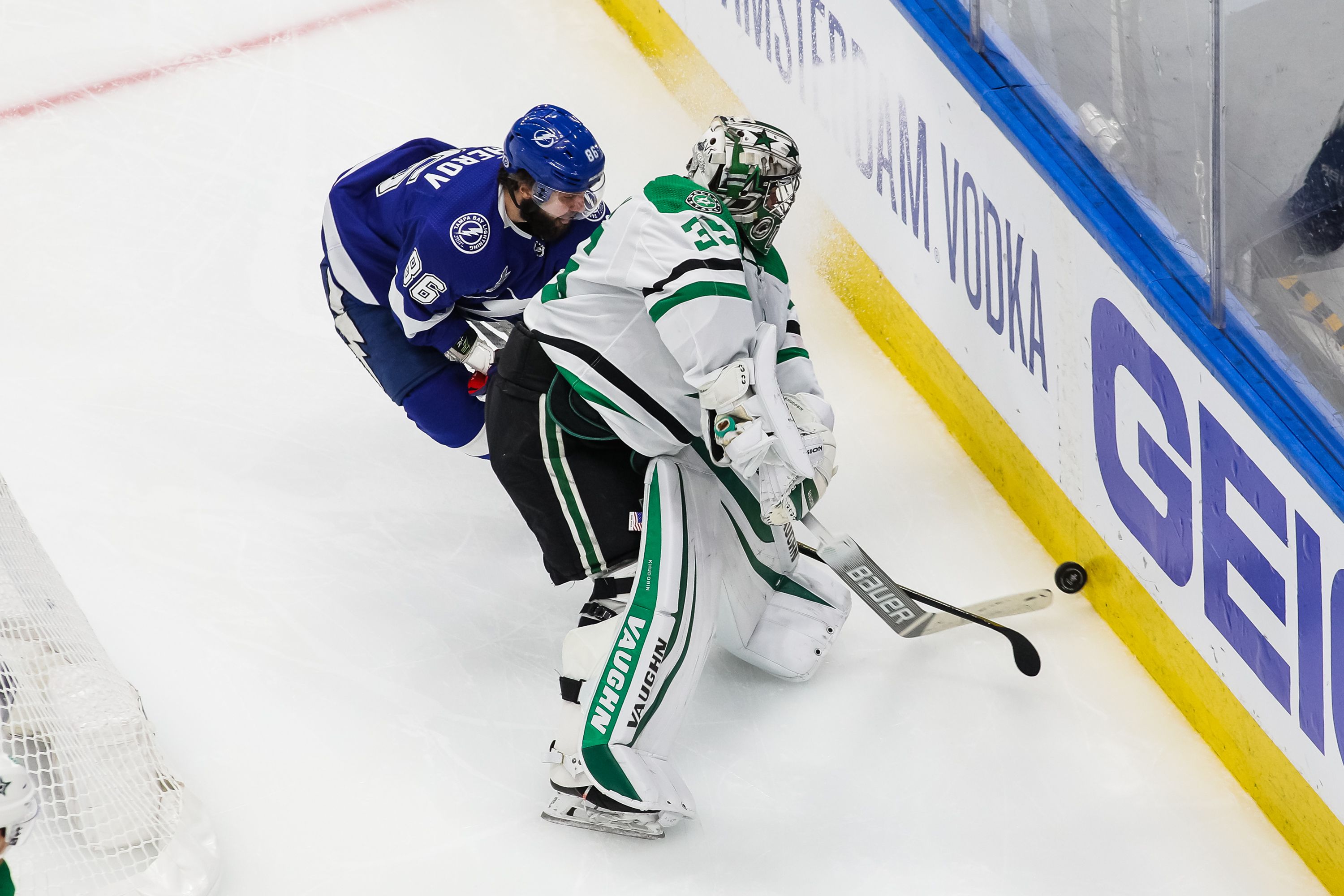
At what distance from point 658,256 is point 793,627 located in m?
0.90

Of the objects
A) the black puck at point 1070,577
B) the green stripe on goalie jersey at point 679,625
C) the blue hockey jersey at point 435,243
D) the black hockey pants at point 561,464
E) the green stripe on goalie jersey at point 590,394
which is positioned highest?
the blue hockey jersey at point 435,243

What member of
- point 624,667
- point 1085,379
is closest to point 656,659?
point 624,667

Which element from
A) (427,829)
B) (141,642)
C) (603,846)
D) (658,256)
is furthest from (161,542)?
(658,256)

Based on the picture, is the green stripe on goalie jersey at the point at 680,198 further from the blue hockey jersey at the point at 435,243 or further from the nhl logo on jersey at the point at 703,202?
the blue hockey jersey at the point at 435,243

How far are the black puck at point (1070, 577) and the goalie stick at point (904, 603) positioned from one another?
0.09 metres

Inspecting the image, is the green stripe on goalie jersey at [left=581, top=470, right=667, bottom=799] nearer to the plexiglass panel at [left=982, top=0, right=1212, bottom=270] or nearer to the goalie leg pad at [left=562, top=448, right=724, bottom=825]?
the goalie leg pad at [left=562, top=448, right=724, bottom=825]

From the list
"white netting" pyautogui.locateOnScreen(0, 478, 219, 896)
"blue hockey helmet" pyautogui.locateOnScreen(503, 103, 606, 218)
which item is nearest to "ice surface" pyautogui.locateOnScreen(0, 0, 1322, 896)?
"white netting" pyautogui.locateOnScreen(0, 478, 219, 896)

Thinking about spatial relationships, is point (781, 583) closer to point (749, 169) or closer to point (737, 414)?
point (737, 414)

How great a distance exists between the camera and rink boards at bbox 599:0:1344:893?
2.64m

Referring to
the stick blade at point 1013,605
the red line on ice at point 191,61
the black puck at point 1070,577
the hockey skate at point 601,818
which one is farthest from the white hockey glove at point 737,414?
the red line on ice at point 191,61

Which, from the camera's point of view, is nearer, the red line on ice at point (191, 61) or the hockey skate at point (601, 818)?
the hockey skate at point (601, 818)

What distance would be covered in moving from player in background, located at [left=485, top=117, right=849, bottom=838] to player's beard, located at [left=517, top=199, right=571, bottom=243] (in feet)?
1.20

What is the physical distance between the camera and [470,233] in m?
3.18

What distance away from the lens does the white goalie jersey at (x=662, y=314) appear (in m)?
2.56
